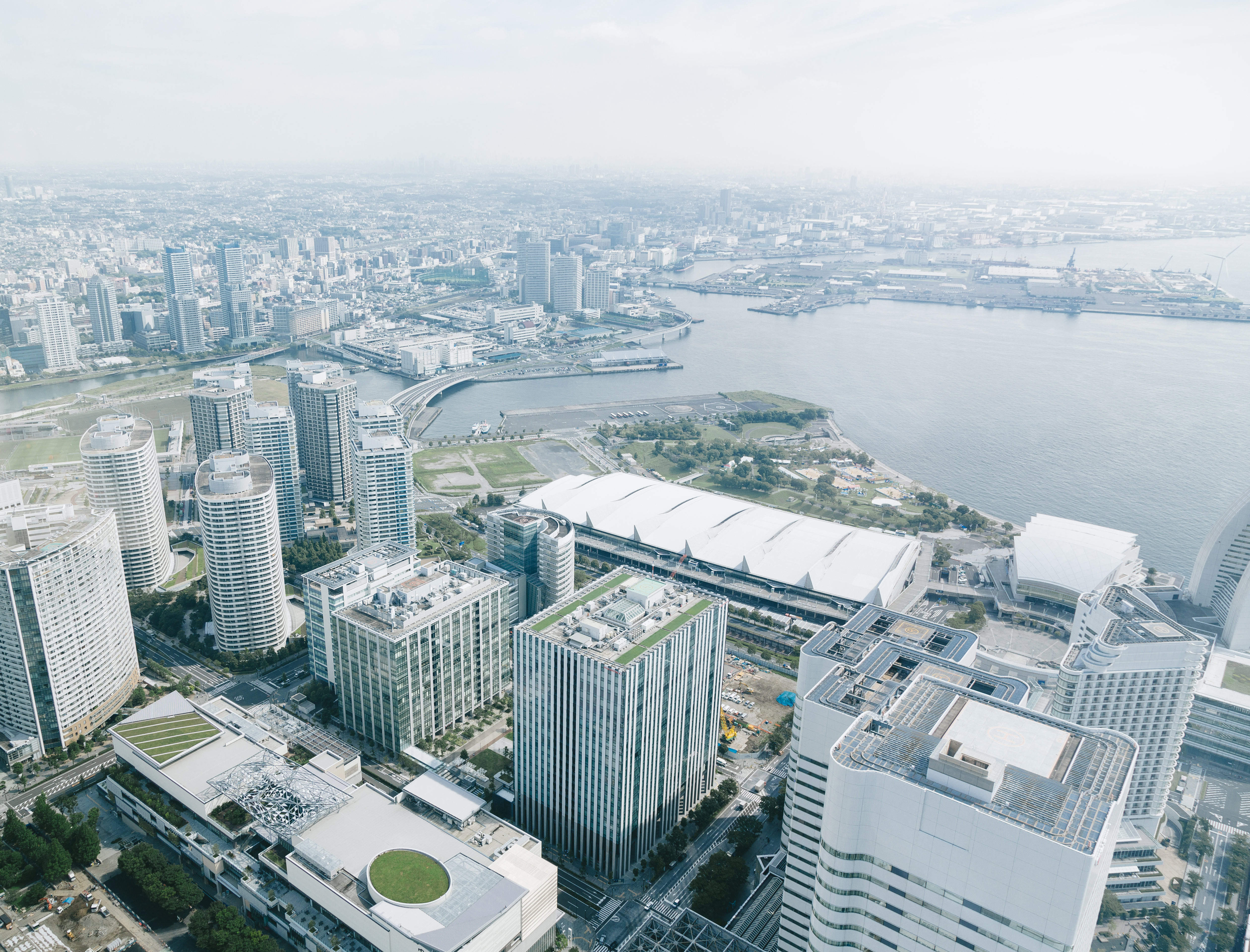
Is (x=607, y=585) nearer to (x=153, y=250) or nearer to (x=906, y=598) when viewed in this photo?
(x=906, y=598)

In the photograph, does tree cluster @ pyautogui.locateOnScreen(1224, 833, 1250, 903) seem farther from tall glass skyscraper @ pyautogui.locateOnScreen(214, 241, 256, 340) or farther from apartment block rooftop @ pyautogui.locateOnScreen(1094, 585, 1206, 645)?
tall glass skyscraper @ pyautogui.locateOnScreen(214, 241, 256, 340)

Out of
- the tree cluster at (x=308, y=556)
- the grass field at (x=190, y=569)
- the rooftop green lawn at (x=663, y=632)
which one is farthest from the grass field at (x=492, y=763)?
the grass field at (x=190, y=569)

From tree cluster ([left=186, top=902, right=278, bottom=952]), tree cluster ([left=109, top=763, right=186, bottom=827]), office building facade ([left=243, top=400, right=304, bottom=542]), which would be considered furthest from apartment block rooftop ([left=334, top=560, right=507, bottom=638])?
office building facade ([left=243, top=400, right=304, bottom=542])

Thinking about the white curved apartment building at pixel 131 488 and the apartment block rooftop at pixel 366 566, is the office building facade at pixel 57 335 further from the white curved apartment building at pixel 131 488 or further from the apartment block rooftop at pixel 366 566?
the apartment block rooftop at pixel 366 566

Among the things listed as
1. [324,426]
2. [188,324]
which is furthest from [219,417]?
[188,324]

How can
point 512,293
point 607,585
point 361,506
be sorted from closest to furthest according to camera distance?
point 607,585 → point 361,506 → point 512,293

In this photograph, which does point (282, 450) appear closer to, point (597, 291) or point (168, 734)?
point (168, 734)

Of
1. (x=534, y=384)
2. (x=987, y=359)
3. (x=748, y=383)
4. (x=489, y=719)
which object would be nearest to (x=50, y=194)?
(x=534, y=384)
